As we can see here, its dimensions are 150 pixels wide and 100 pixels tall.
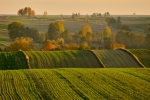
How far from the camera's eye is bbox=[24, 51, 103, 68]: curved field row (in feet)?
153

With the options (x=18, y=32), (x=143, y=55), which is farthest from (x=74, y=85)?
(x=18, y=32)

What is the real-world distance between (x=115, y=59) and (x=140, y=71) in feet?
42.6

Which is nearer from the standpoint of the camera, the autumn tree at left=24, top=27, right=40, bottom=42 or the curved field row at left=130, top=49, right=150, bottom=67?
the curved field row at left=130, top=49, right=150, bottom=67

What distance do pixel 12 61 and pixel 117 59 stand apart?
16494 millimetres

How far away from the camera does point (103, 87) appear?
27.8 metres

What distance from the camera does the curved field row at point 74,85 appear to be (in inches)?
973

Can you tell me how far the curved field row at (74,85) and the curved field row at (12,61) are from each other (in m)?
10.5

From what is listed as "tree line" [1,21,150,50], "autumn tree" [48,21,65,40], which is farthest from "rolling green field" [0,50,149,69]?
"autumn tree" [48,21,65,40]

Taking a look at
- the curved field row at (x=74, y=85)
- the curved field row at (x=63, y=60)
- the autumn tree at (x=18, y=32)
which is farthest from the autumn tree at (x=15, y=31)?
the curved field row at (x=74, y=85)

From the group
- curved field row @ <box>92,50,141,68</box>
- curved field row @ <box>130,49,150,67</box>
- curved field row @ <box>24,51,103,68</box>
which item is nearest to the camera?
curved field row @ <box>24,51,103,68</box>

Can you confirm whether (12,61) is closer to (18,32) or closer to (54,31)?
(18,32)

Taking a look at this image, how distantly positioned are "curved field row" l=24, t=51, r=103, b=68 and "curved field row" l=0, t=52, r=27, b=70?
1.29 metres

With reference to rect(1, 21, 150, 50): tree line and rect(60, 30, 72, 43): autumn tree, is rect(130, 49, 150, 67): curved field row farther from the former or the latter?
rect(60, 30, 72, 43): autumn tree

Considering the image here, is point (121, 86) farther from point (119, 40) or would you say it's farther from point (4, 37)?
point (4, 37)
